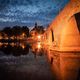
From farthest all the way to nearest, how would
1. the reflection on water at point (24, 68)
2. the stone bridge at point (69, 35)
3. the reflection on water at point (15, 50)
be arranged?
the reflection on water at point (15, 50), the stone bridge at point (69, 35), the reflection on water at point (24, 68)

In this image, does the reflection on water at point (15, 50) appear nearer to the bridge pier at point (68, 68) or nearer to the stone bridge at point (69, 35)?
the stone bridge at point (69, 35)

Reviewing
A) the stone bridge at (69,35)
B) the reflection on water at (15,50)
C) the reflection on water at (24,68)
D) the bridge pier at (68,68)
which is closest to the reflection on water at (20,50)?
the reflection on water at (15,50)

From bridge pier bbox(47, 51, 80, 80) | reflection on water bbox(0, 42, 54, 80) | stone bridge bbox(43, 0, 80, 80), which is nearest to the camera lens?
reflection on water bbox(0, 42, 54, 80)

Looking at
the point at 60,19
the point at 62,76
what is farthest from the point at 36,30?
the point at 62,76

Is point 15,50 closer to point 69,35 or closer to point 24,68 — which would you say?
point 69,35

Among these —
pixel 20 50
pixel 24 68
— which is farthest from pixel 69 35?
pixel 20 50

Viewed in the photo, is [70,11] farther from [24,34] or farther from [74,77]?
[24,34]

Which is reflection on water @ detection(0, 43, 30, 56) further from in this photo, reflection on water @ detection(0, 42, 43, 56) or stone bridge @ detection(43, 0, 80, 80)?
stone bridge @ detection(43, 0, 80, 80)

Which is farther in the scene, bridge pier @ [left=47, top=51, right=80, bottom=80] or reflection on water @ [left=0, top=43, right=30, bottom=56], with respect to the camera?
reflection on water @ [left=0, top=43, right=30, bottom=56]

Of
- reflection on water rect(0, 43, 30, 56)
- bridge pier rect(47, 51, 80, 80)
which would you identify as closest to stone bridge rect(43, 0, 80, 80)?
bridge pier rect(47, 51, 80, 80)

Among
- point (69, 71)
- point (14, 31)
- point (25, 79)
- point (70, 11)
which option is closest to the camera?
point (25, 79)

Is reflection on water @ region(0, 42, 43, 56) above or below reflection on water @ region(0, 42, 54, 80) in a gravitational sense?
above

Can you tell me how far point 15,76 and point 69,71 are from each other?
5.69 meters

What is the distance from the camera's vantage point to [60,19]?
32.7 metres
